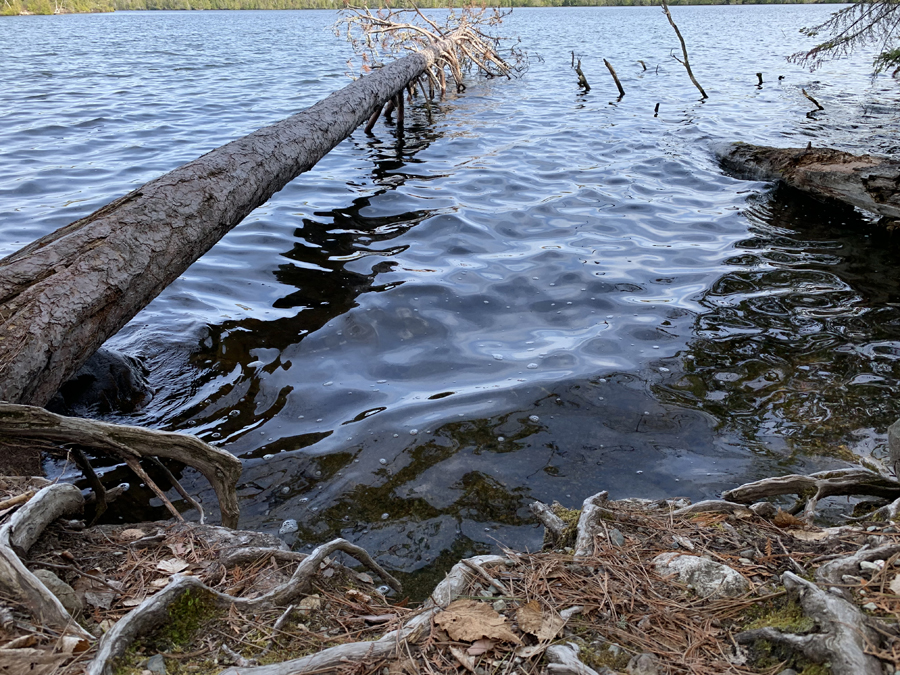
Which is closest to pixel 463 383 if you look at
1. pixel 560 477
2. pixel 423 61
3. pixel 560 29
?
pixel 560 477

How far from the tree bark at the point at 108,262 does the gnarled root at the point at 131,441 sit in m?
0.35

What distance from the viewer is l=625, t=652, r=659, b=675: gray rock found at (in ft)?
5.95

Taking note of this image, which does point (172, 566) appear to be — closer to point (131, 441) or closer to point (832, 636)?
point (131, 441)

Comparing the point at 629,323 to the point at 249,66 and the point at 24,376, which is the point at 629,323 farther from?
the point at 249,66

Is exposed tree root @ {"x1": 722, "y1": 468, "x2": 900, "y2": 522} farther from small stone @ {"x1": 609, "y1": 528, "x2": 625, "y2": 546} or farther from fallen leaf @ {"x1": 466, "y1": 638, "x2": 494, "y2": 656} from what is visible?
fallen leaf @ {"x1": 466, "y1": 638, "x2": 494, "y2": 656}

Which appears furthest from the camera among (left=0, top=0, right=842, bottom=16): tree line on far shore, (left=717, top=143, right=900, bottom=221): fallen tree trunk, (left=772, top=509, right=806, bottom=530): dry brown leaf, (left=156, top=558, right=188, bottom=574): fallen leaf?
(left=0, top=0, right=842, bottom=16): tree line on far shore

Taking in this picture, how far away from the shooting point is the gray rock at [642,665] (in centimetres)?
181

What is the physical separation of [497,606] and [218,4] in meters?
99.2

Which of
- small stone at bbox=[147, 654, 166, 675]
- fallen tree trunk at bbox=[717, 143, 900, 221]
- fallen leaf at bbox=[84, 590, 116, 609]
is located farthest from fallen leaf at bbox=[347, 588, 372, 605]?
fallen tree trunk at bbox=[717, 143, 900, 221]

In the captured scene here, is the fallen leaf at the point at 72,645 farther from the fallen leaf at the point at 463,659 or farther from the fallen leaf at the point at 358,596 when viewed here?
the fallen leaf at the point at 463,659

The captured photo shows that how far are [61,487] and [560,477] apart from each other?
8.63ft

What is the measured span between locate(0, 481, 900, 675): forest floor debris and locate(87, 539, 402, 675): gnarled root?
0.03 m

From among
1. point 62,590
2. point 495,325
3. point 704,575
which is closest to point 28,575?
point 62,590

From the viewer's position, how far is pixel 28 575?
1892 mm
